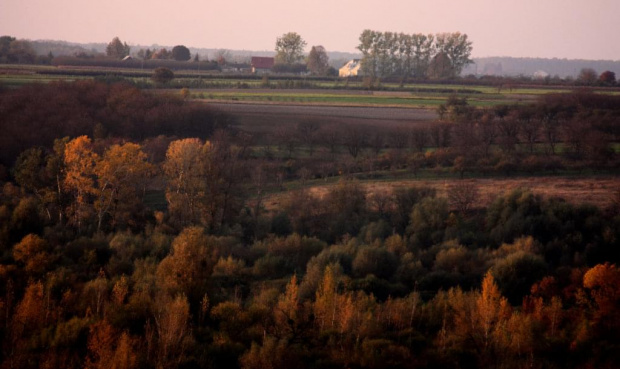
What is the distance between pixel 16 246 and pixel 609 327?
681 inches

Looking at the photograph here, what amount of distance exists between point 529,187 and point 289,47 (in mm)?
60203

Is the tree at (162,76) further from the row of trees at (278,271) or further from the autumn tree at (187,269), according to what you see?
the autumn tree at (187,269)

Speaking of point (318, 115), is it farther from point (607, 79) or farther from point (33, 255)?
point (607, 79)

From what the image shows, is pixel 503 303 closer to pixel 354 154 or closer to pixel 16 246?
pixel 16 246

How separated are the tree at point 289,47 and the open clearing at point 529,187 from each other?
56.3 metres

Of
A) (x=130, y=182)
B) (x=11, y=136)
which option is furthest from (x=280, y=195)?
→ (x=11, y=136)

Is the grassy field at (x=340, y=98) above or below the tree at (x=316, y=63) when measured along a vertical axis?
below

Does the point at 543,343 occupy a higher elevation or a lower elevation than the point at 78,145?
lower

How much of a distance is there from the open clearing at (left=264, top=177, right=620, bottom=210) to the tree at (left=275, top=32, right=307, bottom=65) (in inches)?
2217

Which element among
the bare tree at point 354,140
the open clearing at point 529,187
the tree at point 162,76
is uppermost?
the tree at point 162,76

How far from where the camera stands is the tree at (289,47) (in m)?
86.3

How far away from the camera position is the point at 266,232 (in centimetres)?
2625

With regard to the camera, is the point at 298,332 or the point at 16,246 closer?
the point at 298,332

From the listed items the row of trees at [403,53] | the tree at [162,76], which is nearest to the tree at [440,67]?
the row of trees at [403,53]
